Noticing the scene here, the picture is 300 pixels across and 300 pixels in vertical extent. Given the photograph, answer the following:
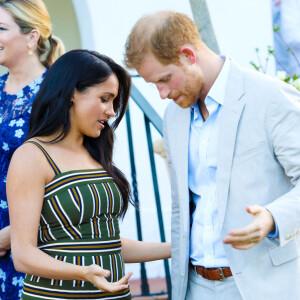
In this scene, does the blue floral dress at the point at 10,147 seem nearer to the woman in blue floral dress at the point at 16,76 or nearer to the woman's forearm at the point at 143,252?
the woman in blue floral dress at the point at 16,76

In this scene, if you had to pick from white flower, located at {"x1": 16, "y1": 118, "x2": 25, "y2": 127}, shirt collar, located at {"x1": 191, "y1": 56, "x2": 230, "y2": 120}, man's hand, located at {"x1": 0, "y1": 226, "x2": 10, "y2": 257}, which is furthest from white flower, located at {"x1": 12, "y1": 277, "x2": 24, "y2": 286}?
shirt collar, located at {"x1": 191, "y1": 56, "x2": 230, "y2": 120}

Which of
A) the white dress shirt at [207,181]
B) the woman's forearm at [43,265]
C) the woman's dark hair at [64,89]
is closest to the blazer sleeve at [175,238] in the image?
the white dress shirt at [207,181]

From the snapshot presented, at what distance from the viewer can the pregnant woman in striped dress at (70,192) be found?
250 cm

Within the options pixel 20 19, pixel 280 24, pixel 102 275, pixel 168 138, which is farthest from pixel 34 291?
pixel 280 24

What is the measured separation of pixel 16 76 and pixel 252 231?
162 centimetres

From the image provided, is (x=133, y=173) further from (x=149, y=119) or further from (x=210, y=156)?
(x=210, y=156)

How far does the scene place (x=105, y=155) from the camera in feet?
9.71

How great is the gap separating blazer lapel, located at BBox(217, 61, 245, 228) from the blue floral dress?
100 centimetres

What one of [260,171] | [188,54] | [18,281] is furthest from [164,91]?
[18,281]

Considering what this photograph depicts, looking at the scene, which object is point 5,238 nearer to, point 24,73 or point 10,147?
point 10,147

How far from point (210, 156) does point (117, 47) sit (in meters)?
4.35

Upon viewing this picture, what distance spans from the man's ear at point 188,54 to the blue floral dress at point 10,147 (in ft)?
2.74

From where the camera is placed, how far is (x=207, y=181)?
2.60 metres

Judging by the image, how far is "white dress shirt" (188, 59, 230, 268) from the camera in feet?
8.36
